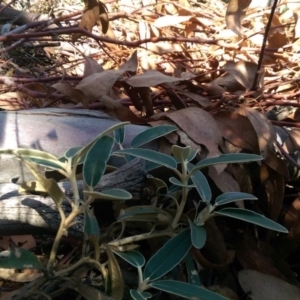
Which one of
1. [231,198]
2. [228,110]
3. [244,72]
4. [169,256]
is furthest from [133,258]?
[244,72]

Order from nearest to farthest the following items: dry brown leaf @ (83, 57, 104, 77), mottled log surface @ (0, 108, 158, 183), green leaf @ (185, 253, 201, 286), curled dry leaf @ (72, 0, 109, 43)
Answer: green leaf @ (185, 253, 201, 286), mottled log surface @ (0, 108, 158, 183), dry brown leaf @ (83, 57, 104, 77), curled dry leaf @ (72, 0, 109, 43)

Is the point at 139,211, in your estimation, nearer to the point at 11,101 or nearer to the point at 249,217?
the point at 249,217

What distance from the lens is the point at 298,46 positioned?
106 centimetres

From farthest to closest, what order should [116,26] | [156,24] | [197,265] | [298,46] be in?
[116,26], [156,24], [298,46], [197,265]

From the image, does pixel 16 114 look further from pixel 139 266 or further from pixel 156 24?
pixel 156 24

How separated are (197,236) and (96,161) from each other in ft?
0.49

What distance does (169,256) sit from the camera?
0.56m

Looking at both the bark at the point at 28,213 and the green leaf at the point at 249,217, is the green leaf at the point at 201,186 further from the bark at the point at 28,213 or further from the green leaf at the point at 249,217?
the bark at the point at 28,213

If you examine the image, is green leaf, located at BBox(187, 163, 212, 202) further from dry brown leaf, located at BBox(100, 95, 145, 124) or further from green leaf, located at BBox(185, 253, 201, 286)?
dry brown leaf, located at BBox(100, 95, 145, 124)

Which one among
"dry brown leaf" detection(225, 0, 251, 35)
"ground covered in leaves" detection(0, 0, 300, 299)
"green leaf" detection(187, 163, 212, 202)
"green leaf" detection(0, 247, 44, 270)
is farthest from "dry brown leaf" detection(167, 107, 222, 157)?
"green leaf" detection(0, 247, 44, 270)

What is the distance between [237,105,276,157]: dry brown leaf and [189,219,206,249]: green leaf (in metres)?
0.24

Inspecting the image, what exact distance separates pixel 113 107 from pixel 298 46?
1.59ft

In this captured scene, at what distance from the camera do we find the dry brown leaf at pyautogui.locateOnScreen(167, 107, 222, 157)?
0.73m

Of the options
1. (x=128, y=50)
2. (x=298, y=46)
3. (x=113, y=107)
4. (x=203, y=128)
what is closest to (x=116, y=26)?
(x=128, y=50)
